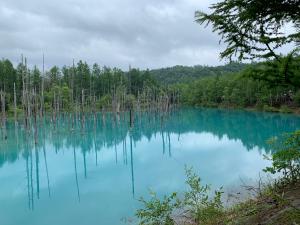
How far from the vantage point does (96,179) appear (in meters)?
17.1

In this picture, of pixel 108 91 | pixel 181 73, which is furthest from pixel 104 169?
pixel 181 73

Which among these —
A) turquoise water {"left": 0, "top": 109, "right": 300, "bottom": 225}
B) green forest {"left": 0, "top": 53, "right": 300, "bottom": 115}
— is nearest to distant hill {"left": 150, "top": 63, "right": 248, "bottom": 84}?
green forest {"left": 0, "top": 53, "right": 300, "bottom": 115}

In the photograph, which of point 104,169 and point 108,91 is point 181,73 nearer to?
point 108,91

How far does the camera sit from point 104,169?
1962 centimetres

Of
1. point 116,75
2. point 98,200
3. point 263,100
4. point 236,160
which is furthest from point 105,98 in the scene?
point 98,200

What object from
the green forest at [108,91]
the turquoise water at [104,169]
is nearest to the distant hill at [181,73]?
the green forest at [108,91]

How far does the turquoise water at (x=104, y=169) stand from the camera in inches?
480

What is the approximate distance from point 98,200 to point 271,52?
10.9 m

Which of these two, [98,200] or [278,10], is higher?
[278,10]

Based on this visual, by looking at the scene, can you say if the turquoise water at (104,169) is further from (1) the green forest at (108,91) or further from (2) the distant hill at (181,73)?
(2) the distant hill at (181,73)

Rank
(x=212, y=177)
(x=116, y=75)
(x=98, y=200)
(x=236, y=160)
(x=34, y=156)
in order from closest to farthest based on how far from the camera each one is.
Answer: (x=98, y=200)
(x=212, y=177)
(x=236, y=160)
(x=34, y=156)
(x=116, y=75)

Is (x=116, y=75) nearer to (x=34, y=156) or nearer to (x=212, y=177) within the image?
(x=34, y=156)

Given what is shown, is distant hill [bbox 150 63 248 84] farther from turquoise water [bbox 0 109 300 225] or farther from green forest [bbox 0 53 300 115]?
turquoise water [bbox 0 109 300 225]

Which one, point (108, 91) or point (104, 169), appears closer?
point (104, 169)
